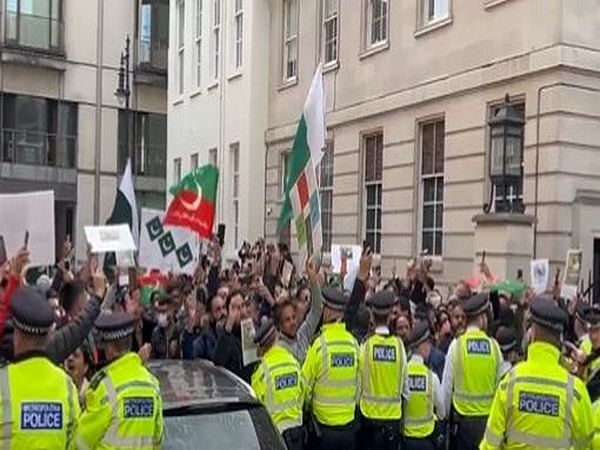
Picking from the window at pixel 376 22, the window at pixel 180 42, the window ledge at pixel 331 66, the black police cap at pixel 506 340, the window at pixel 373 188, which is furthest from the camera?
the window at pixel 180 42

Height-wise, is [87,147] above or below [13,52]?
below

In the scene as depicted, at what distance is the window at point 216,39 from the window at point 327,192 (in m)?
7.09

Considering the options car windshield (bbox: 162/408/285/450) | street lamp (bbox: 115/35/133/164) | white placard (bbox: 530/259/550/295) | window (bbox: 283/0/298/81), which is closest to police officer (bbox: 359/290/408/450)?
car windshield (bbox: 162/408/285/450)

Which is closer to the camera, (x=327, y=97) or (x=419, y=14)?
(x=419, y=14)

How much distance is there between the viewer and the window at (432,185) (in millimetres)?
19812

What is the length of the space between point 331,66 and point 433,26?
4624mm

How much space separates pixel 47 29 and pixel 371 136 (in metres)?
21.3

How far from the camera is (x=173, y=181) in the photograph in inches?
1346

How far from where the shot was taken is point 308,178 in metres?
11.5

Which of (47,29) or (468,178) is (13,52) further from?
(468,178)

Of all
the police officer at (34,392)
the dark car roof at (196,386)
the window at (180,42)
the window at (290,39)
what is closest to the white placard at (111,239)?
the dark car roof at (196,386)

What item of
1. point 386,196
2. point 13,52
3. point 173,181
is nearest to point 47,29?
point 13,52

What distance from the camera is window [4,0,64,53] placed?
3903 centimetres

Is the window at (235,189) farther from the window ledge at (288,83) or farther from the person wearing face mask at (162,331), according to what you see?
the person wearing face mask at (162,331)
